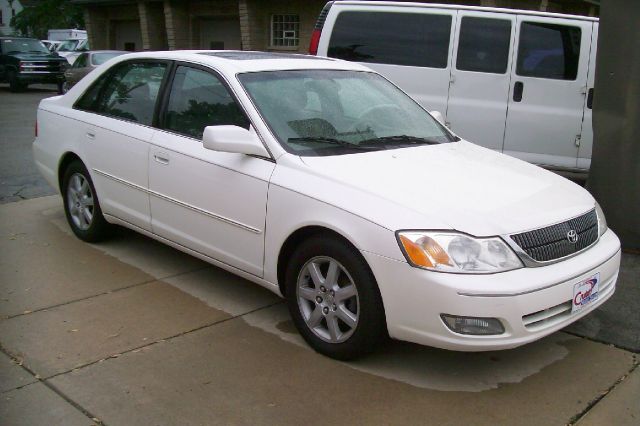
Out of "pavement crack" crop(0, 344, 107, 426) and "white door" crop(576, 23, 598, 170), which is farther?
"white door" crop(576, 23, 598, 170)

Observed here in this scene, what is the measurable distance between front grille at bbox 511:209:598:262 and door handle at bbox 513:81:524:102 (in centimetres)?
358

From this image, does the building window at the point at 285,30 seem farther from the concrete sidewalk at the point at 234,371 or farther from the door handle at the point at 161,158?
→ the concrete sidewalk at the point at 234,371

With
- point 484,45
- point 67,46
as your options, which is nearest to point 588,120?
point 484,45

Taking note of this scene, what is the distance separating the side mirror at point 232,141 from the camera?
12.7 ft

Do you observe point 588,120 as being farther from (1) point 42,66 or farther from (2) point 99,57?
(1) point 42,66

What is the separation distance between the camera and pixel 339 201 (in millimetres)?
3488

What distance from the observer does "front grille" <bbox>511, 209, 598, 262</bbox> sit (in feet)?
10.8

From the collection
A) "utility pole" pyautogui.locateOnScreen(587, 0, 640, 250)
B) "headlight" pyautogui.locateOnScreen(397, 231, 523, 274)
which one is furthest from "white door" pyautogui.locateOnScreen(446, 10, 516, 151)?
"headlight" pyautogui.locateOnScreen(397, 231, 523, 274)

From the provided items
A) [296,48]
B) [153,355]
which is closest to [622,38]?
[153,355]

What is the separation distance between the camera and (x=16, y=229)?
238 inches

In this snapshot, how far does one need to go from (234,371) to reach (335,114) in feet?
5.79

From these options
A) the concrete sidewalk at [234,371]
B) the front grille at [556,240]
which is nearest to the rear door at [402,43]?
the concrete sidewalk at [234,371]

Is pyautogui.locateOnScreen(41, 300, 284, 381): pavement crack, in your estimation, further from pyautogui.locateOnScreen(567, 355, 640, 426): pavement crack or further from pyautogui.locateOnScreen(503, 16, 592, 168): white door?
pyautogui.locateOnScreen(503, 16, 592, 168): white door

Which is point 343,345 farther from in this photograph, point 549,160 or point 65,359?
point 549,160
